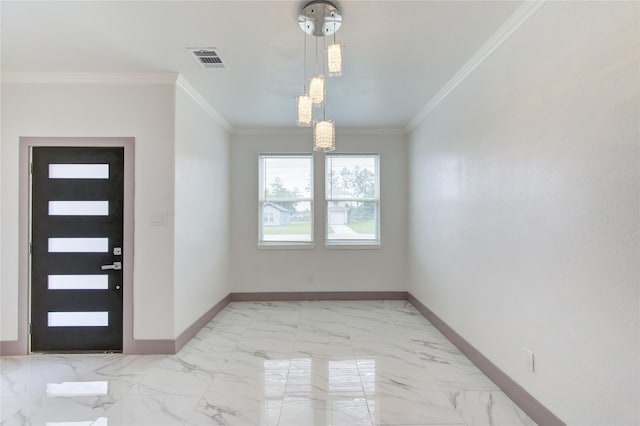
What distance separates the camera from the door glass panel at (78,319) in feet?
10.7

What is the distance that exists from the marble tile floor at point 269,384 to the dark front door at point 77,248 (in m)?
0.26

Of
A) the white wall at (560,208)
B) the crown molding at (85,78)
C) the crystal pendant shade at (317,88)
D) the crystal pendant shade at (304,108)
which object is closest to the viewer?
the white wall at (560,208)

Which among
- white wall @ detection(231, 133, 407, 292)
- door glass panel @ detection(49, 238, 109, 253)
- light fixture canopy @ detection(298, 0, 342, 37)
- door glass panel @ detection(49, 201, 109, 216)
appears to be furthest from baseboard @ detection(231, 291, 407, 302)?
light fixture canopy @ detection(298, 0, 342, 37)

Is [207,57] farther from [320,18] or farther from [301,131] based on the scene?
[301,131]

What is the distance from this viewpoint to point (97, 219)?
3.28 metres

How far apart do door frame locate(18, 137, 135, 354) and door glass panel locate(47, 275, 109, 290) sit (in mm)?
200

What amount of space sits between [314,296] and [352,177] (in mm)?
2048

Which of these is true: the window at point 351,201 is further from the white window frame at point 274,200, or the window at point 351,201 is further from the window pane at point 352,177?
the white window frame at point 274,200

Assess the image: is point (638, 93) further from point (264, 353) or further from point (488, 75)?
point (264, 353)

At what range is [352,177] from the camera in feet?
17.8

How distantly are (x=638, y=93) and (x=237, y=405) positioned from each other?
2951mm

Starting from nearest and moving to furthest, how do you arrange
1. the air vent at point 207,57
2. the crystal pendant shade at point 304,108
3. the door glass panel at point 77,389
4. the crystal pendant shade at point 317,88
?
1. the crystal pendant shade at point 317,88
2. the crystal pendant shade at point 304,108
3. the door glass panel at point 77,389
4. the air vent at point 207,57

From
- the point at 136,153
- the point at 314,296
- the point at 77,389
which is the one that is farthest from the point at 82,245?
the point at 314,296

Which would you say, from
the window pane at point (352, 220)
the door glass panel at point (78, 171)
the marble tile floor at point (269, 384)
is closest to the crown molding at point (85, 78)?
the door glass panel at point (78, 171)
